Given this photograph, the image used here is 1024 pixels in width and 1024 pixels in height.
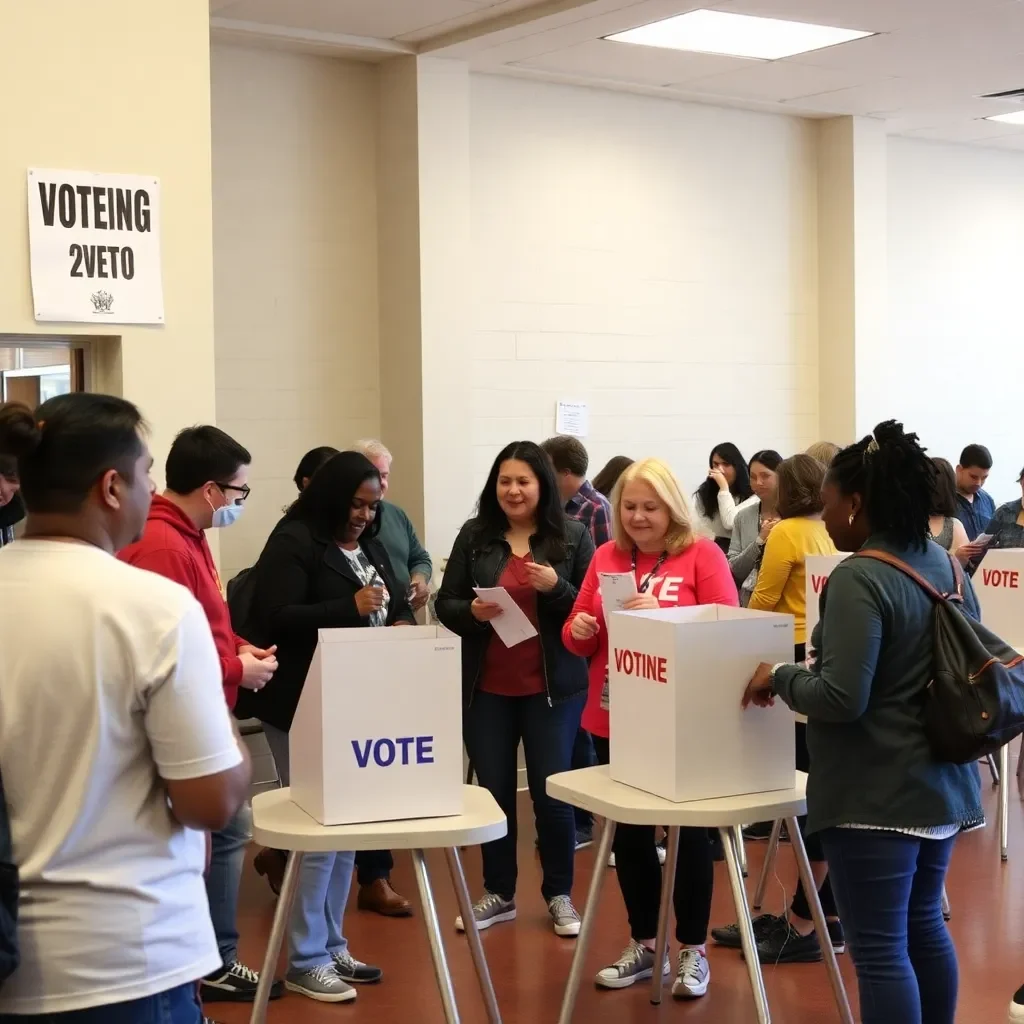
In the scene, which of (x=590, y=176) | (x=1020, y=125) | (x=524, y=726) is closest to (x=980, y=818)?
(x=524, y=726)

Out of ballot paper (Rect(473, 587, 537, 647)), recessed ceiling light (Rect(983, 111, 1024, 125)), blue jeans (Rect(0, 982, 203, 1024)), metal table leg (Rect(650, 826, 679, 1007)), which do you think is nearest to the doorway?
ballot paper (Rect(473, 587, 537, 647))

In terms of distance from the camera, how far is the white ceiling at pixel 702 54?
539 centimetres

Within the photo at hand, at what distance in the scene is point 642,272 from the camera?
22.7ft

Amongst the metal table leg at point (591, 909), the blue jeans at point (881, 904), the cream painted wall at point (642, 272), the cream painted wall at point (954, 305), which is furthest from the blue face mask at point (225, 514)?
the cream painted wall at point (954, 305)

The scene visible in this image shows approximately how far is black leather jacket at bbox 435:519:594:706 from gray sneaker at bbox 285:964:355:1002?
2.87 ft

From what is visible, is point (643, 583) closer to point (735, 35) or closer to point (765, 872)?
point (765, 872)

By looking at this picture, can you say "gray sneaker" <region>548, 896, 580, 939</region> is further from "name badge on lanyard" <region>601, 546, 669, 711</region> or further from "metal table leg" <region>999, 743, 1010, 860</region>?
"metal table leg" <region>999, 743, 1010, 860</region>

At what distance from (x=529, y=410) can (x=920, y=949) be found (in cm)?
419

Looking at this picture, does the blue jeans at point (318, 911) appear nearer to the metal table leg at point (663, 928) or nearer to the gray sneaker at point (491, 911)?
the gray sneaker at point (491, 911)

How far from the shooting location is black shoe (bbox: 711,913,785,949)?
12.4ft

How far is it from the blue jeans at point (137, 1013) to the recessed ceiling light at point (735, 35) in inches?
187

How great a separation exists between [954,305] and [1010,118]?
1161 mm

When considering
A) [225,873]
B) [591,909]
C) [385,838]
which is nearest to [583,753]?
[225,873]

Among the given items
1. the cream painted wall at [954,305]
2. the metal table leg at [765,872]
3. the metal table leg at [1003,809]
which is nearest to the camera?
the metal table leg at [765,872]
